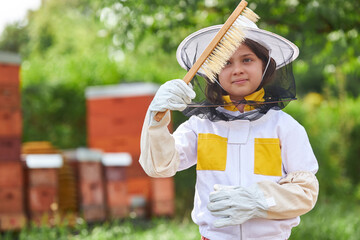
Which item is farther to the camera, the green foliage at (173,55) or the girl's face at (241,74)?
the green foliage at (173,55)

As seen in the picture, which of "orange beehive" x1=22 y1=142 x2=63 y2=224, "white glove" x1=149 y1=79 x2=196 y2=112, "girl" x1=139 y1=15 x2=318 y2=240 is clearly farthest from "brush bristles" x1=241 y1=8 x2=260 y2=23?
"orange beehive" x1=22 y1=142 x2=63 y2=224

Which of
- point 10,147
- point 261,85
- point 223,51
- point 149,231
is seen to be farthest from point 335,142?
point 223,51

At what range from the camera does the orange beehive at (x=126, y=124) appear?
6.21 meters

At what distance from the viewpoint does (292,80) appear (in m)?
2.25

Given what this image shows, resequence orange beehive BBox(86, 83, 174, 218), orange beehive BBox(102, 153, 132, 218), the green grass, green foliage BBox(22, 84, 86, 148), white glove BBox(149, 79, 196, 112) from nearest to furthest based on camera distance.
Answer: white glove BBox(149, 79, 196, 112)
the green grass
orange beehive BBox(102, 153, 132, 218)
orange beehive BBox(86, 83, 174, 218)
green foliage BBox(22, 84, 86, 148)

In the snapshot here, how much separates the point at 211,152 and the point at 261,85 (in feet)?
1.19

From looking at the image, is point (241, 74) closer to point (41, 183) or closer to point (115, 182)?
point (41, 183)

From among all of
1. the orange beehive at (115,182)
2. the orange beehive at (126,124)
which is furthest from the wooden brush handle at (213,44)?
the orange beehive at (126,124)

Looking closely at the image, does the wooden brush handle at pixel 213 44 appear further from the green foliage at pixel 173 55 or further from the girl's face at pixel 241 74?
the green foliage at pixel 173 55

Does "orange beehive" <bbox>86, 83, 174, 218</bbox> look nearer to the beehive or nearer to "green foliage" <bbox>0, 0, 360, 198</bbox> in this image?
"green foliage" <bbox>0, 0, 360, 198</bbox>

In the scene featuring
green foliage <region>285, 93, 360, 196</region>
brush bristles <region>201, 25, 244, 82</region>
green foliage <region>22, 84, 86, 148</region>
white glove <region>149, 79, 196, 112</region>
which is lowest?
green foliage <region>285, 93, 360, 196</region>

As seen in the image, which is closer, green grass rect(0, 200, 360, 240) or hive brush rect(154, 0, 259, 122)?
hive brush rect(154, 0, 259, 122)

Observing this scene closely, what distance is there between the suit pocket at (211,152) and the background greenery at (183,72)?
2.17 metres

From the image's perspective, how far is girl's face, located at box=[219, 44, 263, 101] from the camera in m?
2.20
